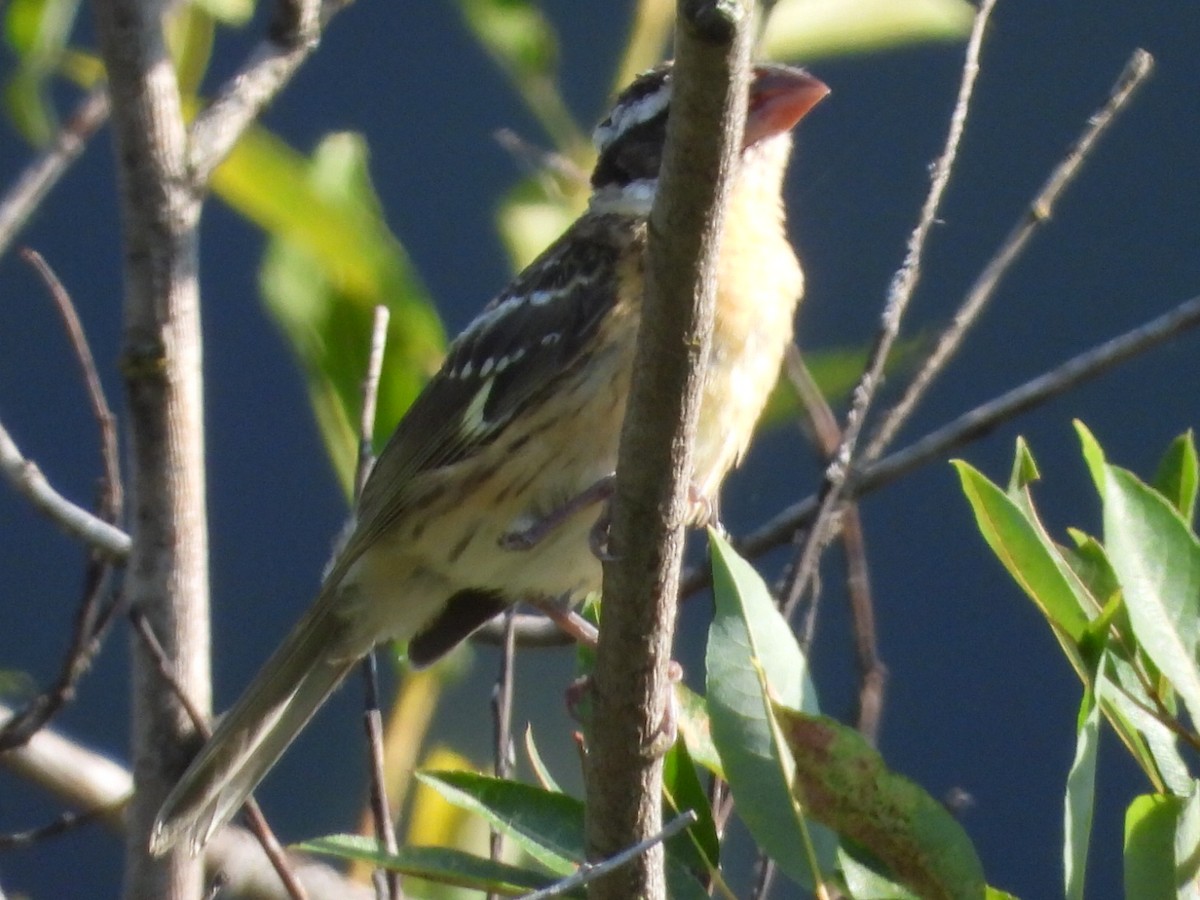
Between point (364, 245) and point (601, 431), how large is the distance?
0.52m

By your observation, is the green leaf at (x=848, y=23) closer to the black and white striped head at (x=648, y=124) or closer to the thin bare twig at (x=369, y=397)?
the black and white striped head at (x=648, y=124)

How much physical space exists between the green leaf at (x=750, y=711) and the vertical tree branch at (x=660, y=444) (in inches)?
2.3

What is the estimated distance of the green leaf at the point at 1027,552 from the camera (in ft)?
4.89

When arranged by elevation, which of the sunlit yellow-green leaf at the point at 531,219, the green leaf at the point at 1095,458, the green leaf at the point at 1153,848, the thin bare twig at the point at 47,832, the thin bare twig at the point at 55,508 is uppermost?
the sunlit yellow-green leaf at the point at 531,219

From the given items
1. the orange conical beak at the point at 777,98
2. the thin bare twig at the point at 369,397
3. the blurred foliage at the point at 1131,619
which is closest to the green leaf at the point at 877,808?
the blurred foliage at the point at 1131,619

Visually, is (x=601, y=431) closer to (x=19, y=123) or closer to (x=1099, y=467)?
(x=19, y=123)

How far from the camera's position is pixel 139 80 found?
199 centimetres

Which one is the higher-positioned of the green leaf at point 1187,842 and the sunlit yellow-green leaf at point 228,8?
the sunlit yellow-green leaf at point 228,8

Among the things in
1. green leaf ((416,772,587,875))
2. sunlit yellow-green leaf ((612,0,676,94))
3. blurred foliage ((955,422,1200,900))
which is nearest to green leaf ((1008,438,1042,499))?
blurred foliage ((955,422,1200,900))

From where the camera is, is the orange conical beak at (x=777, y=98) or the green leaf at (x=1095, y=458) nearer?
the green leaf at (x=1095, y=458)

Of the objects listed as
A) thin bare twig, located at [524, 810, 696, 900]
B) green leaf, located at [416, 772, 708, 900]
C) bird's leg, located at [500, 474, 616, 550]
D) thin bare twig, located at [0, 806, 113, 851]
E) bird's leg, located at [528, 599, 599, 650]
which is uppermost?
bird's leg, located at [500, 474, 616, 550]

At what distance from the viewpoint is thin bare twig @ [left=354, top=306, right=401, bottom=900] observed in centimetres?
194

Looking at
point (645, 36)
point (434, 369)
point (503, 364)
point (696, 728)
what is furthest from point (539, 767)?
point (645, 36)

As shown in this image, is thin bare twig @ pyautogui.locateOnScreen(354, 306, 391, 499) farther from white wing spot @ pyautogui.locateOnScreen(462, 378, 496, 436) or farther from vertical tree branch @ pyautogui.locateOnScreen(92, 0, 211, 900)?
white wing spot @ pyautogui.locateOnScreen(462, 378, 496, 436)
